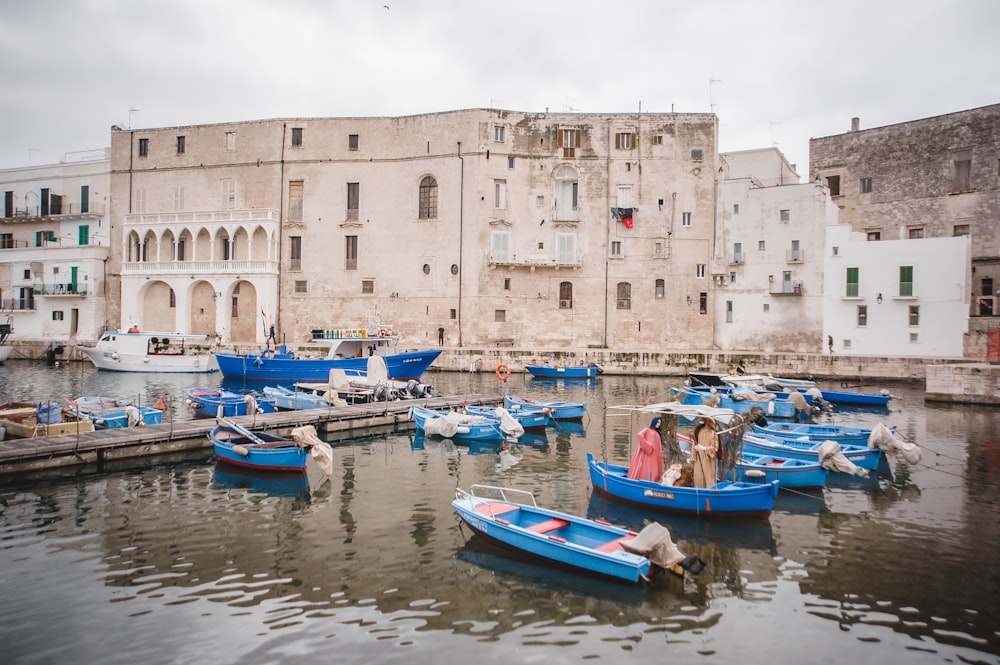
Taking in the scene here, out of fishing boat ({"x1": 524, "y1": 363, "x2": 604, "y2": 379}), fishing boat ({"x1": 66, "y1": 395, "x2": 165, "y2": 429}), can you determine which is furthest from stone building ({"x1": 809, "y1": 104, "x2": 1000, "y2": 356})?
fishing boat ({"x1": 66, "y1": 395, "x2": 165, "y2": 429})

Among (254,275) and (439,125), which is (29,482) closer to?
(254,275)

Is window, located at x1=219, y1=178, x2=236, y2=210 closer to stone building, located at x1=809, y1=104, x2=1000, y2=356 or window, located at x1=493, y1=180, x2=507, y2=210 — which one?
window, located at x1=493, y1=180, x2=507, y2=210

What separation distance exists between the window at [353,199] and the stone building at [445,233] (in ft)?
0.30

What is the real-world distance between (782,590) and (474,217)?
107ft

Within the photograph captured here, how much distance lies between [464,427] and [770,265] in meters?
24.6

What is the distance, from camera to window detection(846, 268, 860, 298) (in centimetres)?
3400

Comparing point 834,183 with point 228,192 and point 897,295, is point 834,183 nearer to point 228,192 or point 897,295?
point 897,295

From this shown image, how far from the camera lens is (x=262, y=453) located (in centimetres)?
1409

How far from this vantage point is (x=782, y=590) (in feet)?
28.6

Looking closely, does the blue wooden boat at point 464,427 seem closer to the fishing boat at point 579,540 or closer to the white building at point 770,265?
the fishing boat at point 579,540

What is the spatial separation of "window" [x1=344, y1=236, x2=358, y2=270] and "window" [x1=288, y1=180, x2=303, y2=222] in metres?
3.44

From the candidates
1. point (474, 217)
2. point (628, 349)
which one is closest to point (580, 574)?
point (628, 349)

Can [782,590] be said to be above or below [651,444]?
below

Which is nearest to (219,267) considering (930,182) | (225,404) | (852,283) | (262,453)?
(225,404)
